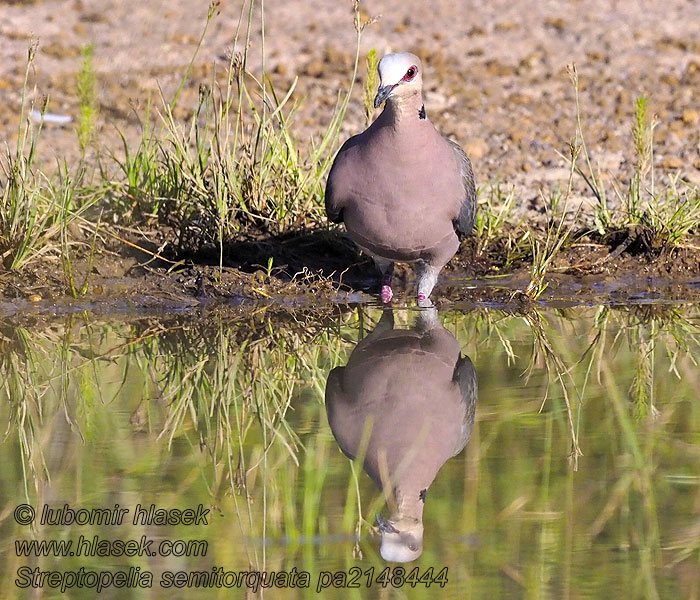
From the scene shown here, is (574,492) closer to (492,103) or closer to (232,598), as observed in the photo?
(232,598)

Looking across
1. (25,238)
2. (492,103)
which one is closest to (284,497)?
(25,238)

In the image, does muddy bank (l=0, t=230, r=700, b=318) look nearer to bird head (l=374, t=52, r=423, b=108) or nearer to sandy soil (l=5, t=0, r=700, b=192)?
bird head (l=374, t=52, r=423, b=108)

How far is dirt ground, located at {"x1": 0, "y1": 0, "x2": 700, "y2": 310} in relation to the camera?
8.82 metres

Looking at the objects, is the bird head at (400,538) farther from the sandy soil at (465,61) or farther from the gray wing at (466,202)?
the sandy soil at (465,61)

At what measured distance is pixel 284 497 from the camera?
357cm

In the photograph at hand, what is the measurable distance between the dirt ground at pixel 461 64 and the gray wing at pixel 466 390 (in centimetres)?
265

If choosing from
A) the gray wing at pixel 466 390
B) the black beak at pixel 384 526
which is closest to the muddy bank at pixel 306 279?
the gray wing at pixel 466 390

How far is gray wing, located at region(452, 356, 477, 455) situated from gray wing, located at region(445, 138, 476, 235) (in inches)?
39.7

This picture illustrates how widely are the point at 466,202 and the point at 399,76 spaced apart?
718 mm

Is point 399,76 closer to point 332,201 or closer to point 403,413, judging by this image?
point 332,201

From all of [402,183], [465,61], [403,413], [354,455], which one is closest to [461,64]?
[465,61]

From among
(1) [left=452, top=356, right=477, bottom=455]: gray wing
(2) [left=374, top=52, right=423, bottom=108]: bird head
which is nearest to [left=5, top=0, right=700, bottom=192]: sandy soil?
(2) [left=374, top=52, right=423, bottom=108]: bird head

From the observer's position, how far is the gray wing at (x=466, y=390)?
13.3 feet

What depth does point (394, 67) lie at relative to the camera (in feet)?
17.6
